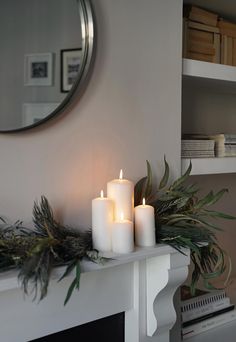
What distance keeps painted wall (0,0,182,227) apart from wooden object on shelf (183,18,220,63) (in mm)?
226

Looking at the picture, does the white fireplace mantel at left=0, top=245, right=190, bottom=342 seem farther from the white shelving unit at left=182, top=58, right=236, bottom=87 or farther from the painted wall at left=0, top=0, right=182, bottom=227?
the white shelving unit at left=182, top=58, right=236, bottom=87

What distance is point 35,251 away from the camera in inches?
45.1

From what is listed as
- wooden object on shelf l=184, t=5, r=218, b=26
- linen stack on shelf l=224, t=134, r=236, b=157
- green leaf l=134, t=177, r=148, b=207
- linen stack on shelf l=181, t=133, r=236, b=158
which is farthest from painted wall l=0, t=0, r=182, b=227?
linen stack on shelf l=224, t=134, r=236, b=157

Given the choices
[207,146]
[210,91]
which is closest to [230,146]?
[207,146]

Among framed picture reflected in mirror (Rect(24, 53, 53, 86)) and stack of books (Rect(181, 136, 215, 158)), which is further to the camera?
stack of books (Rect(181, 136, 215, 158))

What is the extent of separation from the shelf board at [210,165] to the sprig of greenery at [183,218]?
0.15m

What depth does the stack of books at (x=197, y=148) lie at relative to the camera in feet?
5.93

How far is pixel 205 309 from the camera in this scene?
197 cm

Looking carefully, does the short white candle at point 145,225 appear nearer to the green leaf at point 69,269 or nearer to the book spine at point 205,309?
the green leaf at point 69,269

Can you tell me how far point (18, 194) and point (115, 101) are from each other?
0.45 m

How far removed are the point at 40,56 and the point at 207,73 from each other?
2.46 ft

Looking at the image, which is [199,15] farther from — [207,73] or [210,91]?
[210,91]

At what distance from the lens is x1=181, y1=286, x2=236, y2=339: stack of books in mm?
1888

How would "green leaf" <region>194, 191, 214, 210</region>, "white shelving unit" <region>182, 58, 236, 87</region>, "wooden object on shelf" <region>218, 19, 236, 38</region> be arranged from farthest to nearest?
"wooden object on shelf" <region>218, 19, 236, 38</region>, "white shelving unit" <region>182, 58, 236, 87</region>, "green leaf" <region>194, 191, 214, 210</region>
